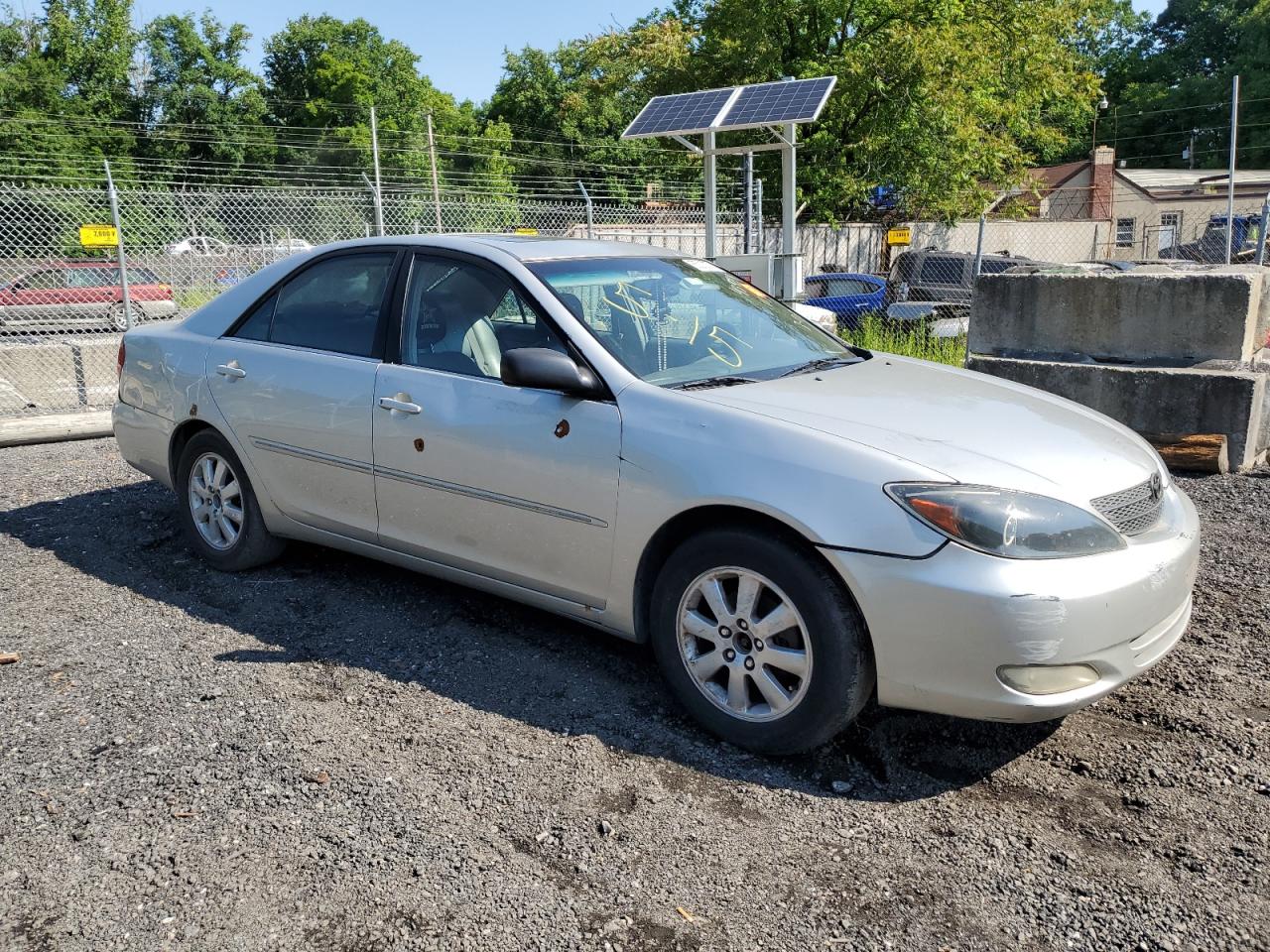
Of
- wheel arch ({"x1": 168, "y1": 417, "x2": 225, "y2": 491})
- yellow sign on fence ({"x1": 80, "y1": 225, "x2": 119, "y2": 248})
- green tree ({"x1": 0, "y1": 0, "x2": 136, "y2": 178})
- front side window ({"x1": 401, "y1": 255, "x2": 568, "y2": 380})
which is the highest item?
green tree ({"x1": 0, "y1": 0, "x2": 136, "y2": 178})

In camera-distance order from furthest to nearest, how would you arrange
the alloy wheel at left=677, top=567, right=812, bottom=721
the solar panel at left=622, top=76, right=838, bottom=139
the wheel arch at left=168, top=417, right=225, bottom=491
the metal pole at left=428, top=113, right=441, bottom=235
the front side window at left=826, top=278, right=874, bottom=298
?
the front side window at left=826, top=278, right=874, bottom=298 < the metal pole at left=428, top=113, right=441, bottom=235 < the solar panel at left=622, top=76, right=838, bottom=139 < the wheel arch at left=168, top=417, right=225, bottom=491 < the alloy wheel at left=677, top=567, right=812, bottom=721

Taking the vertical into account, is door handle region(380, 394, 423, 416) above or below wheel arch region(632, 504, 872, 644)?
above

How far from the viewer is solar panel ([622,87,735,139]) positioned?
38.5ft

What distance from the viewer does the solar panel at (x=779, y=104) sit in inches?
436

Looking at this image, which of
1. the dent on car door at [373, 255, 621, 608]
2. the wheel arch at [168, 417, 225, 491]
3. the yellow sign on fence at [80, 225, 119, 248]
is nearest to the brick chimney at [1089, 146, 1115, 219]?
the yellow sign on fence at [80, 225, 119, 248]

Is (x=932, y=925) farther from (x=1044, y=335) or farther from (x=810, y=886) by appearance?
(x=1044, y=335)

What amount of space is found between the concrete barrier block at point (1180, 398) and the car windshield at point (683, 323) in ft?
11.5

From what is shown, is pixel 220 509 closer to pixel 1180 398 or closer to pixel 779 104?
pixel 1180 398

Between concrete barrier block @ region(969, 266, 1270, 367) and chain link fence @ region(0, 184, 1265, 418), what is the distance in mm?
3912

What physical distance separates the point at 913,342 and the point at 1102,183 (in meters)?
41.5

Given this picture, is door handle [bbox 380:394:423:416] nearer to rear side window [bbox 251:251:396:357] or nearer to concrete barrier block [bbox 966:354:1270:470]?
rear side window [bbox 251:251:396:357]

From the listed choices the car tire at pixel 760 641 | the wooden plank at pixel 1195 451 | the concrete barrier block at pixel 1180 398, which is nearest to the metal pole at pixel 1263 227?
the concrete barrier block at pixel 1180 398

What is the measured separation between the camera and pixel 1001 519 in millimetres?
3000

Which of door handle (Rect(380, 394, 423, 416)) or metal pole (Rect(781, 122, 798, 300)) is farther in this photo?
metal pole (Rect(781, 122, 798, 300))
